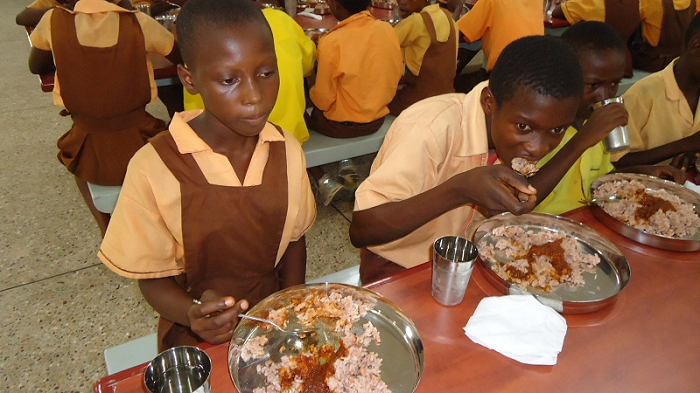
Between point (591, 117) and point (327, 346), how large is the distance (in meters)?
1.05

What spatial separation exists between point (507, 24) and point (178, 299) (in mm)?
2751

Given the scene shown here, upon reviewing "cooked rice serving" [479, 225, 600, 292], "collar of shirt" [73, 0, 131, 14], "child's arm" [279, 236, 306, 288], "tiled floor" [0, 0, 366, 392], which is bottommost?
"tiled floor" [0, 0, 366, 392]

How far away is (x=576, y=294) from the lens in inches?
45.4

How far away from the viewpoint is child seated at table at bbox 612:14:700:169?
1.96 metres

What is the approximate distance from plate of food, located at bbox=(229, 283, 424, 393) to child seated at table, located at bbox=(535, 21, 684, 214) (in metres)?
0.70

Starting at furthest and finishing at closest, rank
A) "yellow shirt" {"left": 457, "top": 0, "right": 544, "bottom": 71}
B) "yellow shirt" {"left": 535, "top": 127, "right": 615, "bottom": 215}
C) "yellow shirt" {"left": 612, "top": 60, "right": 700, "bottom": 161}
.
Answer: "yellow shirt" {"left": 457, "top": 0, "right": 544, "bottom": 71} → "yellow shirt" {"left": 612, "top": 60, "right": 700, "bottom": 161} → "yellow shirt" {"left": 535, "top": 127, "right": 615, "bottom": 215}

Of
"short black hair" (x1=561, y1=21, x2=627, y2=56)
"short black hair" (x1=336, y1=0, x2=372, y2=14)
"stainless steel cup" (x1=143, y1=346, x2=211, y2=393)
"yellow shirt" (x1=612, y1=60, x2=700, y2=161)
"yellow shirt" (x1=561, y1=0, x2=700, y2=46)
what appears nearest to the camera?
"stainless steel cup" (x1=143, y1=346, x2=211, y2=393)

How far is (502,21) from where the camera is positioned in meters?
3.14

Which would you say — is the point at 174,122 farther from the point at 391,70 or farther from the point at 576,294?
the point at 391,70

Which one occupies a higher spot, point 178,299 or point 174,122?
point 174,122

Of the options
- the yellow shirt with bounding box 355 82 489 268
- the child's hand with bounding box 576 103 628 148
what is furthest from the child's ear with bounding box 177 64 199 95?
the child's hand with bounding box 576 103 628 148

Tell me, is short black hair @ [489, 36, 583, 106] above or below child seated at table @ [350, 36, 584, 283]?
above

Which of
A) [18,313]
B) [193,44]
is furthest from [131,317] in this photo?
[193,44]

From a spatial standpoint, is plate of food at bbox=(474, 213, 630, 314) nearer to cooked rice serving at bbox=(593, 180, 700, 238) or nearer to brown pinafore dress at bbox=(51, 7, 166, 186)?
cooked rice serving at bbox=(593, 180, 700, 238)
